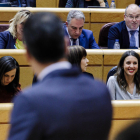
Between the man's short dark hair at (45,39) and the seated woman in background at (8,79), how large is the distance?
1.04m

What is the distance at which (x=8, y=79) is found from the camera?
1.50 metres

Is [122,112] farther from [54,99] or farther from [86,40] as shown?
[86,40]

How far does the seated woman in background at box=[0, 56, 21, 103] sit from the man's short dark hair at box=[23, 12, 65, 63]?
1036mm

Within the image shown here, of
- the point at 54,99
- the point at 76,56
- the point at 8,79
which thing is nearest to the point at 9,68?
the point at 8,79

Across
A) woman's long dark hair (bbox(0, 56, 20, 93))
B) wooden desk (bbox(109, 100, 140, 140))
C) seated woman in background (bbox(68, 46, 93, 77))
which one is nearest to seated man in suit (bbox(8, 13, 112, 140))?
wooden desk (bbox(109, 100, 140, 140))

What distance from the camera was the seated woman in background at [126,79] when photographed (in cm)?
163

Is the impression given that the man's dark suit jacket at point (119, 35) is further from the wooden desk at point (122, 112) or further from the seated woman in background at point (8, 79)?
the wooden desk at point (122, 112)

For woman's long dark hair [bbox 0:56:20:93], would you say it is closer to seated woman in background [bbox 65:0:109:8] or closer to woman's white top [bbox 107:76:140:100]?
woman's white top [bbox 107:76:140:100]

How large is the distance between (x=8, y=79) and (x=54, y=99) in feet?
3.59

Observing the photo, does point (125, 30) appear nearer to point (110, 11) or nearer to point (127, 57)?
point (110, 11)

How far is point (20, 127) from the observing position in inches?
17.0

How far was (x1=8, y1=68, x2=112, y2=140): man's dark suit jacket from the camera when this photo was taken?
16.9 inches

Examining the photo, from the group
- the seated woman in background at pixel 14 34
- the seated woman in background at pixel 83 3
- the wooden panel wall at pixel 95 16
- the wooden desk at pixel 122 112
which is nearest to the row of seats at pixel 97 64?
the seated woman in background at pixel 14 34

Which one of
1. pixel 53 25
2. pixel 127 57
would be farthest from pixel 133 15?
pixel 53 25
